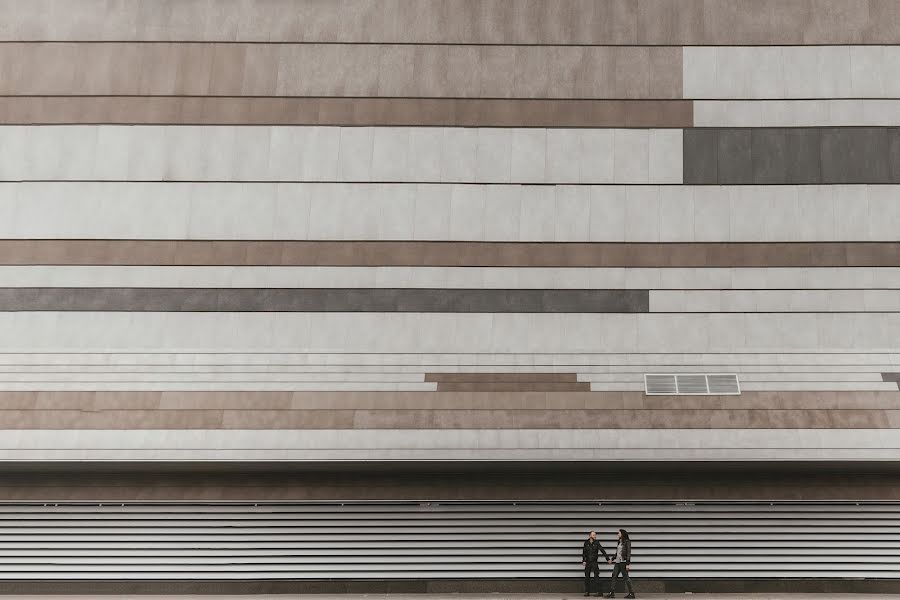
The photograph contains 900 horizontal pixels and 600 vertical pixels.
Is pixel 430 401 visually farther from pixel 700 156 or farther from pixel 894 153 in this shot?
pixel 894 153

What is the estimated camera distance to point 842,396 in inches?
759

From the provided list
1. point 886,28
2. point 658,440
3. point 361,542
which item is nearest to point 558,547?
point 658,440

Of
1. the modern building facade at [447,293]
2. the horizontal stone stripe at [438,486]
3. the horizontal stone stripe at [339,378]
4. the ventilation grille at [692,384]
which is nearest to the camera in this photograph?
the modern building facade at [447,293]

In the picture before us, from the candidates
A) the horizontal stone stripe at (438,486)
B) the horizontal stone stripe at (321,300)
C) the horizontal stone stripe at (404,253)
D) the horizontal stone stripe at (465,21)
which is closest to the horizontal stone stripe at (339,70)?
the horizontal stone stripe at (465,21)

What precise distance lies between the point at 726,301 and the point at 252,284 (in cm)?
1357

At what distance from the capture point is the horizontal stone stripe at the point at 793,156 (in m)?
21.7

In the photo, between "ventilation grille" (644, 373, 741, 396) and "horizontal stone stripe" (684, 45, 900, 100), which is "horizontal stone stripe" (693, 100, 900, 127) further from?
"ventilation grille" (644, 373, 741, 396)

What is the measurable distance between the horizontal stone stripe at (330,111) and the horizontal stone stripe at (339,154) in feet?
0.82

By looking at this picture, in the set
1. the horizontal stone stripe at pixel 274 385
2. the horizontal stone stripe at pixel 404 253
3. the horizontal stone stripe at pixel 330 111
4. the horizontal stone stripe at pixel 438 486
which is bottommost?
the horizontal stone stripe at pixel 438 486

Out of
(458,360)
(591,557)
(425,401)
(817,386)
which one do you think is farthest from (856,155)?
(425,401)

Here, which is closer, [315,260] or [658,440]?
[658,440]

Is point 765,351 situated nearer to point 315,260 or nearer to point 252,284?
point 315,260

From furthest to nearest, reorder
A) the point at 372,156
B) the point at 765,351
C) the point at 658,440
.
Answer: the point at 372,156, the point at 765,351, the point at 658,440

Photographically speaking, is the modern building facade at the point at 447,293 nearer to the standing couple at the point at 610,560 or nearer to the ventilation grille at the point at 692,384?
the ventilation grille at the point at 692,384
